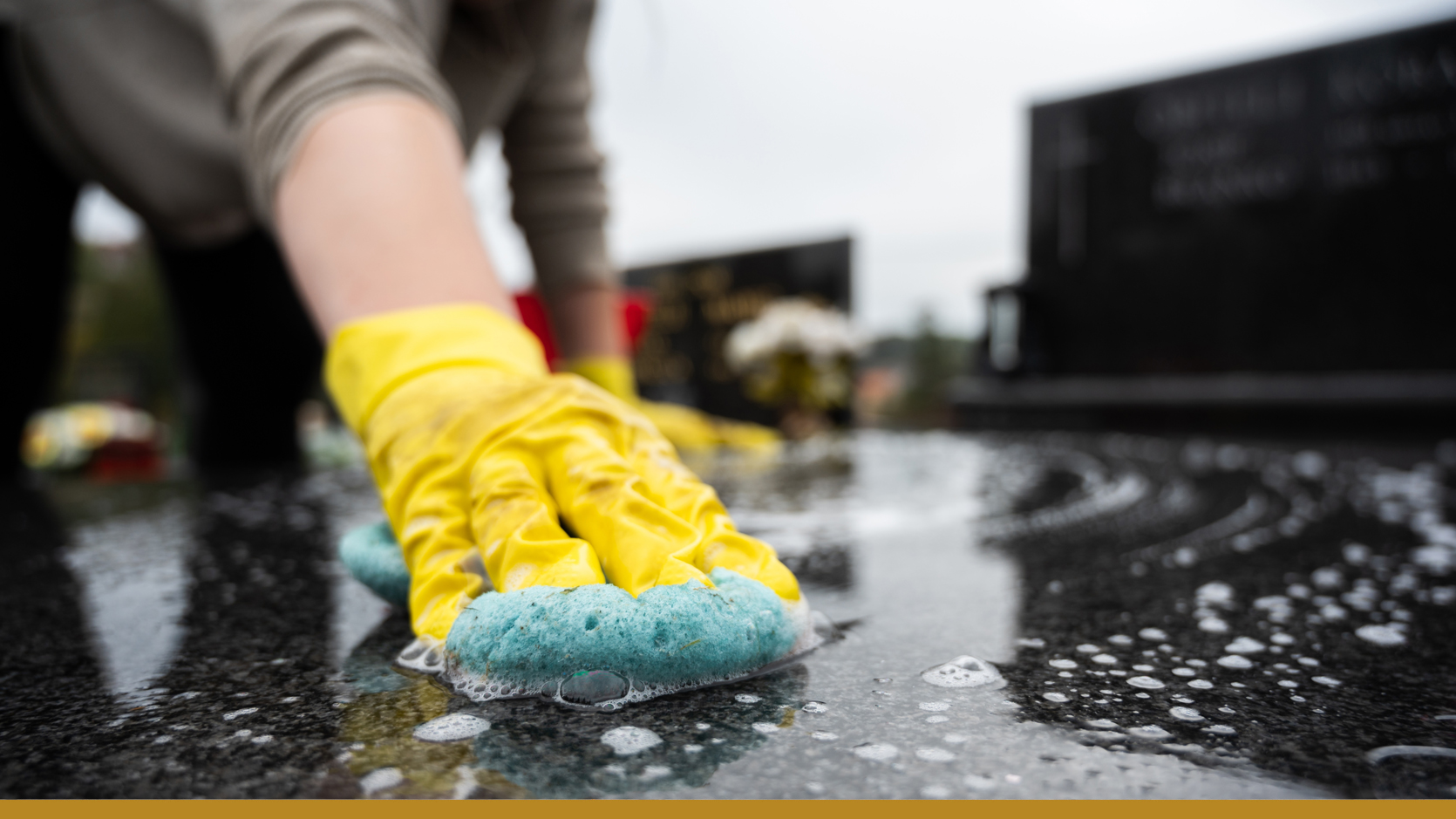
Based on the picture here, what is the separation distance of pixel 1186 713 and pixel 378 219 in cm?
59

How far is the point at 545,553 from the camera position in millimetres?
457

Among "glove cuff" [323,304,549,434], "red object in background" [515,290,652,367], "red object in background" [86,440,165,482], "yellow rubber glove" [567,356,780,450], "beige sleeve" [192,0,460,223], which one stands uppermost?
"beige sleeve" [192,0,460,223]

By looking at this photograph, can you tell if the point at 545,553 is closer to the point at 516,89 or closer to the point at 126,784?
the point at 126,784

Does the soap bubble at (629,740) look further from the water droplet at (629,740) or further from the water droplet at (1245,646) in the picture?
the water droplet at (1245,646)

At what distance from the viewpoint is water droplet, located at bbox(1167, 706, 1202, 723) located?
0.36 metres

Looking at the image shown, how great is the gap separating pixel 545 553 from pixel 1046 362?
4.52 m

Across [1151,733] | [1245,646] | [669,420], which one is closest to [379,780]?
[1151,733]

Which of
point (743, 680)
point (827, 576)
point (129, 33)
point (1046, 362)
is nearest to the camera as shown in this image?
point (743, 680)

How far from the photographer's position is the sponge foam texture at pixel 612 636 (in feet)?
1.26

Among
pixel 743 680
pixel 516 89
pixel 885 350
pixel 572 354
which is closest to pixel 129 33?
pixel 516 89

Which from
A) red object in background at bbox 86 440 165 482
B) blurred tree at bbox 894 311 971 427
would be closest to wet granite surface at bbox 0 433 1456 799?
red object in background at bbox 86 440 165 482

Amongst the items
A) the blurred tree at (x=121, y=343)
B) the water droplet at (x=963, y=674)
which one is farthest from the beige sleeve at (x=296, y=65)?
the blurred tree at (x=121, y=343)

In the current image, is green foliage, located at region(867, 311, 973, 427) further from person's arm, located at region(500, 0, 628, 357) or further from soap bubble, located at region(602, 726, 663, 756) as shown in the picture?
soap bubble, located at region(602, 726, 663, 756)

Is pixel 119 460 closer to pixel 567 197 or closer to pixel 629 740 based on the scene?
pixel 567 197
